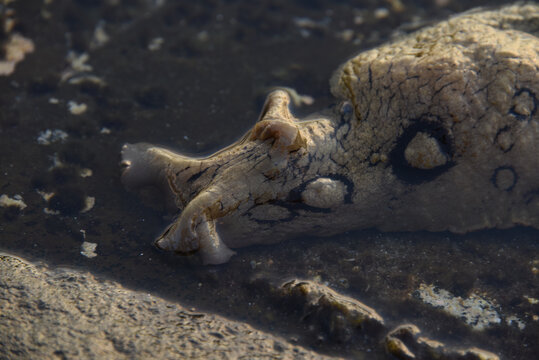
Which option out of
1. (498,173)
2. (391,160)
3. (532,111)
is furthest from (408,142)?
(532,111)

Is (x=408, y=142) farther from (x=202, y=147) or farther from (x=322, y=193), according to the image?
(x=202, y=147)

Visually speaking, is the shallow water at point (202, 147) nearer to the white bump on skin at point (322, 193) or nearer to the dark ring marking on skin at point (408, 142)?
the white bump on skin at point (322, 193)

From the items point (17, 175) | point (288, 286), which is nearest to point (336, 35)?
point (288, 286)

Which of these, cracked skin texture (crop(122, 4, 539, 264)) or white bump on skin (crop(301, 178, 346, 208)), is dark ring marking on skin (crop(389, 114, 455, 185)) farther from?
white bump on skin (crop(301, 178, 346, 208))

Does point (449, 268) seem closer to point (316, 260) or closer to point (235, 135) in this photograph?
point (316, 260)

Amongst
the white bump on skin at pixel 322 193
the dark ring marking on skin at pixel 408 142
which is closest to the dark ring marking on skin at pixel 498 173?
the dark ring marking on skin at pixel 408 142

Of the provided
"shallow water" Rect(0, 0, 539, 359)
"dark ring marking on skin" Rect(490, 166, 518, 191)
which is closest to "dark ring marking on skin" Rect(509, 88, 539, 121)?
"dark ring marking on skin" Rect(490, 166, 518, 191)
